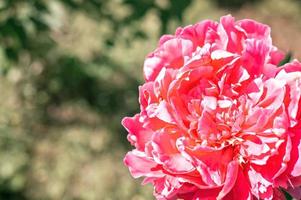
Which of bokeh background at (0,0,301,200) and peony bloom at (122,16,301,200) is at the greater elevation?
bokeh background at (0,0,301,200)

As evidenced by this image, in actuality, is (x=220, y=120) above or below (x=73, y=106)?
below

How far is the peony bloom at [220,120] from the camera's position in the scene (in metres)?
1.02

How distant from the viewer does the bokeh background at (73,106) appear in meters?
3.15

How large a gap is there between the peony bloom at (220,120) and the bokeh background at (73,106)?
1.59m

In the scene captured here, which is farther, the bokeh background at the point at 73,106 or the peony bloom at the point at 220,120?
the bokeh background at the point at 73,106

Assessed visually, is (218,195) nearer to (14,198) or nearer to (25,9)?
(25,9)

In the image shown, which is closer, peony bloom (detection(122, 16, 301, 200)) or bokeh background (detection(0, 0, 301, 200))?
peony bloom (detection(122, 16, 301, 200))

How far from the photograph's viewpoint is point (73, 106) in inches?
147

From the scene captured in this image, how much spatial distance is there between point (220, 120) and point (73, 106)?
2.73 m

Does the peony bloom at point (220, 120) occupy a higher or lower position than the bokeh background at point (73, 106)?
lower

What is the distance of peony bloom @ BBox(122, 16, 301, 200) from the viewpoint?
3.33 feet

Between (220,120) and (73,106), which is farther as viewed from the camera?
(73,106)

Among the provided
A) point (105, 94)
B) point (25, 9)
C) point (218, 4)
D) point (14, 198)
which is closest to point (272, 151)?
point (25, 9)

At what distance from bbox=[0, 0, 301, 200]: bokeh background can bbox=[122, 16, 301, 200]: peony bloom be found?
1.59 meters
